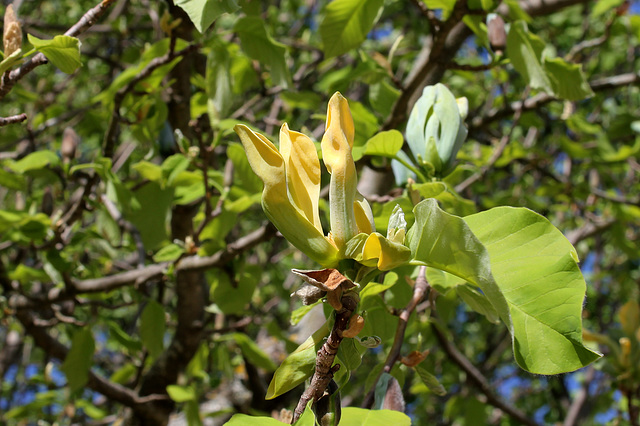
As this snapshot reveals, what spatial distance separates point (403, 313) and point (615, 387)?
1.33 meters

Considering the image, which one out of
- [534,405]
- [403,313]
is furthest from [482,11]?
[534,405]

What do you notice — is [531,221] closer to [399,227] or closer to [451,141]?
[399,227]

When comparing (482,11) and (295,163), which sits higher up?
(295,163)

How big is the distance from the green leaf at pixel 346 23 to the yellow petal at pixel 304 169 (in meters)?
0.85

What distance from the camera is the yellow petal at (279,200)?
649 millimetres

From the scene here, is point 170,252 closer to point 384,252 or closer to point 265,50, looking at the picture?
point 265,50

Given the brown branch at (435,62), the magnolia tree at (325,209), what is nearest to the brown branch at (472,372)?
the magnolia tree at (325,209)

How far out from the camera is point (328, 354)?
0.66 meters

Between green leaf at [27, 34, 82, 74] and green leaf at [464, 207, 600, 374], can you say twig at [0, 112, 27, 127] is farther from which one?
green leaf at [464, 207, 600, 374]

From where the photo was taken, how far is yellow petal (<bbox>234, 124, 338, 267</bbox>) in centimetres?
65

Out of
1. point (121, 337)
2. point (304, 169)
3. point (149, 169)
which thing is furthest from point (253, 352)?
point (304, 169)

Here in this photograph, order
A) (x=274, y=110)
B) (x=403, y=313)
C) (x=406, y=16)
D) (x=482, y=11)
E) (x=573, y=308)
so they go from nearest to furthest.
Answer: (x=573, y=308) < (x=403, y=313) < (x=482, y=11) < (x=274, y=110) < (x=406, y=16)

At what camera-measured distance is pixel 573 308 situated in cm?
65

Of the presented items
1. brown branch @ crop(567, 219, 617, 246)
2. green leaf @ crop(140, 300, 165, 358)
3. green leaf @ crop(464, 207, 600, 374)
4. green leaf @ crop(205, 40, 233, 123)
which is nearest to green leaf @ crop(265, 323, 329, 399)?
green leaf @ crop(464, 207, 600, 374)
